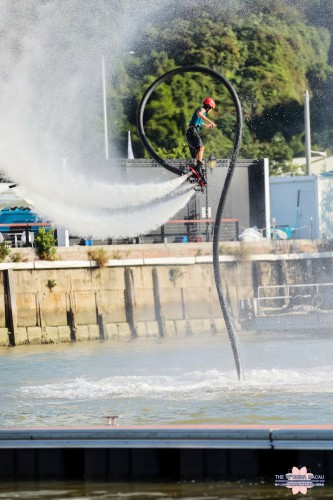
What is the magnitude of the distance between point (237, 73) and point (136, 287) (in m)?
31.3

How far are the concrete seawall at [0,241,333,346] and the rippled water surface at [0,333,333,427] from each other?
8.27 feet

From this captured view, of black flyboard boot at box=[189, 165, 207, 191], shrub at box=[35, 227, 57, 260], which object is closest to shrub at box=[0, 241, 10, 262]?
shrub at box=[35, 227, 57, 260]

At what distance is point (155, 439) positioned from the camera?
19.1 m

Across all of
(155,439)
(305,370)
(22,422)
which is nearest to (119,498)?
(155,439)

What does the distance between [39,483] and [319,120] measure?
73301mm

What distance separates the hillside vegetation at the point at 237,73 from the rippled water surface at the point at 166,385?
31.8m

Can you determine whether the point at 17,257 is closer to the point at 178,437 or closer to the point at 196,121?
the point at 196,121

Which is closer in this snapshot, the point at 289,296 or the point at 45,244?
the point at 45,244

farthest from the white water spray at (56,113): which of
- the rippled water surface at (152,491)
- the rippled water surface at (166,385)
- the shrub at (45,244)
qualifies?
the rippled water surface at (152,491)

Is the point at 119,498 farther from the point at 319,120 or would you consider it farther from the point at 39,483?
the point at 319,120

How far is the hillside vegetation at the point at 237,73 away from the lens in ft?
247

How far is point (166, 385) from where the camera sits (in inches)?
1212

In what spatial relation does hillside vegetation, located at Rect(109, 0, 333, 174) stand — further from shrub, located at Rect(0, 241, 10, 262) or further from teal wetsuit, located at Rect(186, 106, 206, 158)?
teal wetsuit, located at Rect(186, 106, 206, 158)

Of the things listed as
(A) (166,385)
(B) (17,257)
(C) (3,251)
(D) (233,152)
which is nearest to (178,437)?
(D) (233,152)
